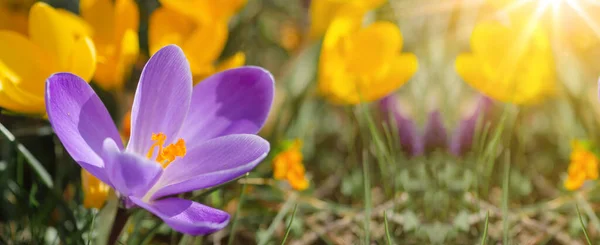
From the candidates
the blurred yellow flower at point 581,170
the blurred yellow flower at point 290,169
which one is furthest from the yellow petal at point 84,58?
the blurred yellow flower at point 581,170

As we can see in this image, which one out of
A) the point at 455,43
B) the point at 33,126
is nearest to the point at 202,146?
the point at 33,126

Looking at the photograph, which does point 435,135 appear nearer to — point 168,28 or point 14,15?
point 168,28

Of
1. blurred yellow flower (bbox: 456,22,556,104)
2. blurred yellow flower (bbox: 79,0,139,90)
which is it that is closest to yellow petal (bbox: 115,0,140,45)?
blurred yellow flower (bbox: 79,0,139,90)

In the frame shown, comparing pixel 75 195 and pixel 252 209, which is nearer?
pixel 75 195

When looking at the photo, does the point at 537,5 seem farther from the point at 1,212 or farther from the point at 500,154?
the point at 1,212

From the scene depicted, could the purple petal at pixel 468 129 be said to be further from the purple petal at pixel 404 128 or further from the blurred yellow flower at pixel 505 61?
the blurred yellow flower at pixel 505 61
